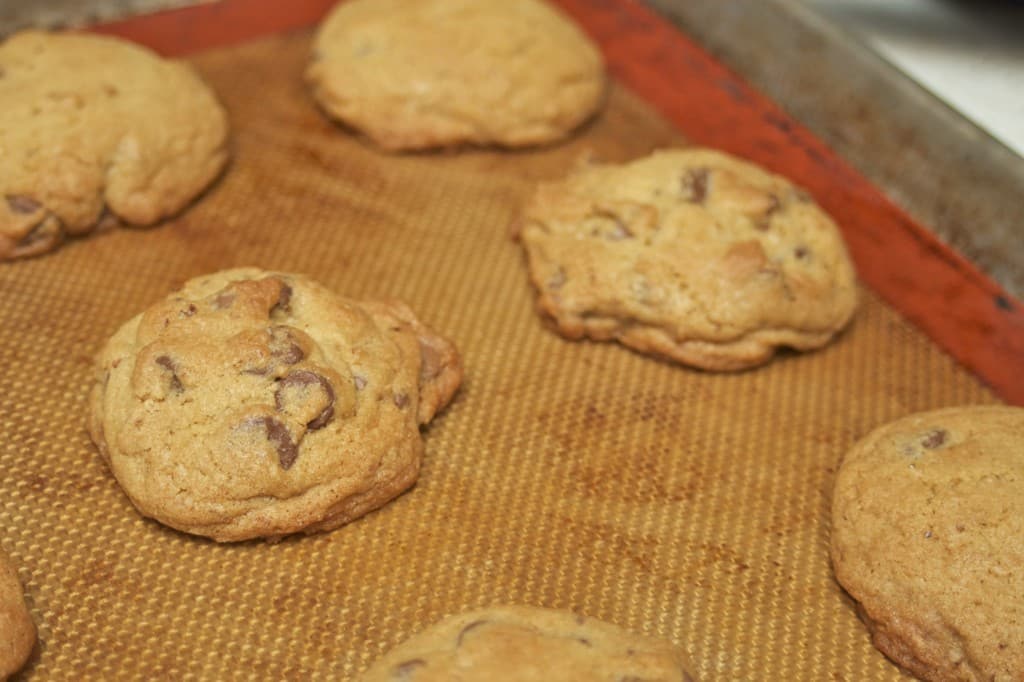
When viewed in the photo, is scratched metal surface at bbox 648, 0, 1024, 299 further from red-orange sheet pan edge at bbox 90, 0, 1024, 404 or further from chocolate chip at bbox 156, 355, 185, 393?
chocolate chip at bbox 156, 355, 185, 393

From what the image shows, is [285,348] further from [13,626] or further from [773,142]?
[773,142]

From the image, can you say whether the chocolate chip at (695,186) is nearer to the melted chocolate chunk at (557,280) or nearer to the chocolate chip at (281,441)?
the melted chocolate chunk at (557,280)

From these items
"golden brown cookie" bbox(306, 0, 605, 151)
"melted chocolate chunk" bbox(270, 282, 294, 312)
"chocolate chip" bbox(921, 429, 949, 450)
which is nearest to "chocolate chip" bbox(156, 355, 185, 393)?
"melted chocolate chunk" bbox(270, 282, 294, 312)

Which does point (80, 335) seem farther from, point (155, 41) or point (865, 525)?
point (865, 525)

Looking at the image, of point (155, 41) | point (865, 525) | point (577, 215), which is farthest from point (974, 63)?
point (155, 41)

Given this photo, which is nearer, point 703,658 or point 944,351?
point 703,658

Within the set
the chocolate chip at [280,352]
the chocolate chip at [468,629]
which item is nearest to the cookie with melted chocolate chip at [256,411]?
the chocolate chip at [280,352]
